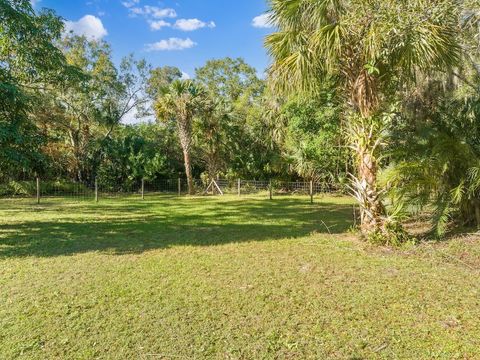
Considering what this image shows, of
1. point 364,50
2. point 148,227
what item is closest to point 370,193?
point 364,50

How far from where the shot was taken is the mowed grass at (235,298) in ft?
9.45

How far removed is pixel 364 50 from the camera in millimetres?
5664

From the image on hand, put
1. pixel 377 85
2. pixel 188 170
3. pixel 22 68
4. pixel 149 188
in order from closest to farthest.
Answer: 1. pixel 377 85
2. pixel 22 68
3. pixel 188 170
4. pixel 149 188

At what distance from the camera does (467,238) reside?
5.82 meters

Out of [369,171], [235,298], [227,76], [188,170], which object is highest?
[227,76]

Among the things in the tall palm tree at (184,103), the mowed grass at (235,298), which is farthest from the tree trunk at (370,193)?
the tall palm tree at (184,103)

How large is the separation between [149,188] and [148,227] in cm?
1204

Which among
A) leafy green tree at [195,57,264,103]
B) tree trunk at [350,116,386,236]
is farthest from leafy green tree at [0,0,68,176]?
leafy green tree at [195,57,264,103]

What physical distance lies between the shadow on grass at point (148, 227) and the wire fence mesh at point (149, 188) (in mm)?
4950

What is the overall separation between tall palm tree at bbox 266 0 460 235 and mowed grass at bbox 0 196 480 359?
5.40 ft

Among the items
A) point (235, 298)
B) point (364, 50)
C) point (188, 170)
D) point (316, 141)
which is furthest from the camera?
point (188, 170)

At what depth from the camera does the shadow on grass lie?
6.43 m

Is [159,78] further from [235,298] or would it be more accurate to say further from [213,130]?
[235,298]

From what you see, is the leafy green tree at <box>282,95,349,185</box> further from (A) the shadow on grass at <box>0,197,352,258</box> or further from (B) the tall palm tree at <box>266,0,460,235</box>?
(B) the tall palm tree at <box>266,0,460,235</box>
